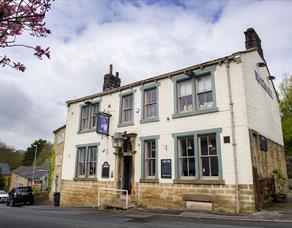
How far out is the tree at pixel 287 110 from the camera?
99.0 feet

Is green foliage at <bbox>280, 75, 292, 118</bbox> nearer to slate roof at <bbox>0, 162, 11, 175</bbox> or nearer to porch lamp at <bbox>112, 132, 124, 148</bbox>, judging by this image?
porch lamp at <bbox>112, 132, 124, 148</bbox>

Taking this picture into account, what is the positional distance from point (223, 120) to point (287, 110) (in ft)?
87.6

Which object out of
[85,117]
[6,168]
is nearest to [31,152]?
[6,168]

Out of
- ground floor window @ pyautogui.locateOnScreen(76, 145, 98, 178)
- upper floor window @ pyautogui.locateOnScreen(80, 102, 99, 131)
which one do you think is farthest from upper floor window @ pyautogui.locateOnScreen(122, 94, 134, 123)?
ground floor window @ pyautogui.locateOnScreen(76, 145, 98, 178)

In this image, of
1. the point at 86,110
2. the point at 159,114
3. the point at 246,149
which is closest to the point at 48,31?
the point at 246,149

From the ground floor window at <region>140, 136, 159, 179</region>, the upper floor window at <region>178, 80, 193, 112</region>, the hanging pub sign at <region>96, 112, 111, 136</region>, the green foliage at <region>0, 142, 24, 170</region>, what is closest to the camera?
the upper floor window at <region>178, 80, 193, 112</region>

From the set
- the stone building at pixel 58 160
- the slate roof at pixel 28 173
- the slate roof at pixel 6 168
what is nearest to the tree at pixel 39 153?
the slate roof at pixel 6 168

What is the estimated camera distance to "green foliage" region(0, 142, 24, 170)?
236 ft

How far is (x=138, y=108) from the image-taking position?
52.7ft

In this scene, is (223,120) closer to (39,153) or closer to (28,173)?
(28,173)

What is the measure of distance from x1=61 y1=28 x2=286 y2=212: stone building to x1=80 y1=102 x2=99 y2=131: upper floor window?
76 mm

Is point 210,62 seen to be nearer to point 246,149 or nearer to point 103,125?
point 246,149

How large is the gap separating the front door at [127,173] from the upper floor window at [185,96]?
472 cm

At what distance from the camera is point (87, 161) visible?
18.0 metres
